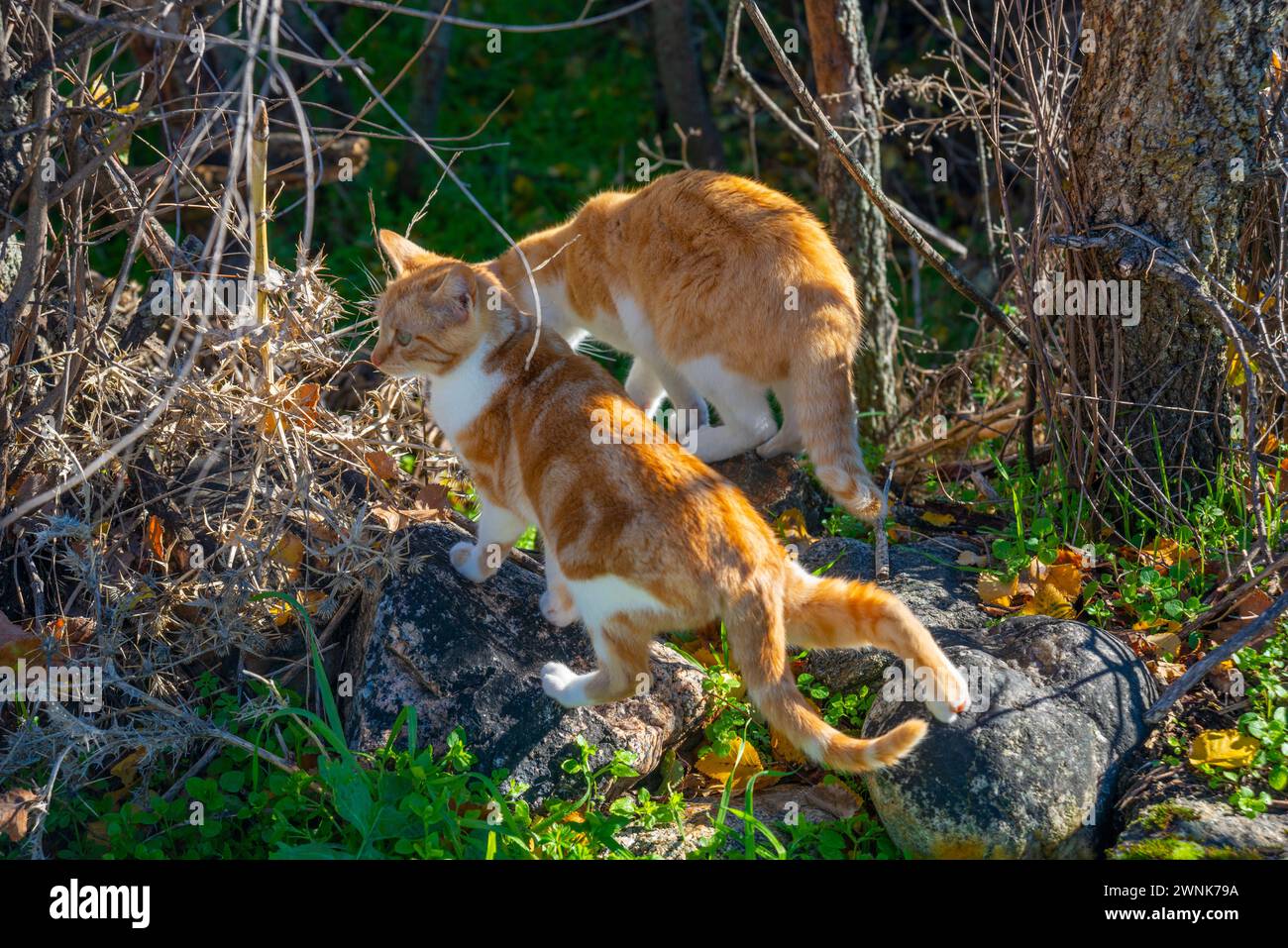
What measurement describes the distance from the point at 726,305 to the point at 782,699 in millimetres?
2067

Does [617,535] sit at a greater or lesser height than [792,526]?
greater

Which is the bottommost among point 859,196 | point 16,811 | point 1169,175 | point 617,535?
point 16,811

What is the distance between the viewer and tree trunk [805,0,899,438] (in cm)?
608

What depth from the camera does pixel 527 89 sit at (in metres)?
9.77

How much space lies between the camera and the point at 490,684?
4020 mm

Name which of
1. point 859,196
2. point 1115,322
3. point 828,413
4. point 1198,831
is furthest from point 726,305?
point 1198,831

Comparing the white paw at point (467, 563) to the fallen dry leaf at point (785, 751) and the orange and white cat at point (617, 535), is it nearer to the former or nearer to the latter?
the orange and white cat at point (617, 535)

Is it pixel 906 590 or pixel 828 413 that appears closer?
pixel 906 590

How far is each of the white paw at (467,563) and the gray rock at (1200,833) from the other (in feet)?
7.56

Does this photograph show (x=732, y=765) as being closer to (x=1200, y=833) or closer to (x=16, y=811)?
(x=1200, y=833)

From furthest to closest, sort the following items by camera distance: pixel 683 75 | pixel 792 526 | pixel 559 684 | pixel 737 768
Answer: pixel 683 75 → pixel 792 526 → pixel 737 768 → pixel 559 684

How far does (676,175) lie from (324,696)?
2930 mm

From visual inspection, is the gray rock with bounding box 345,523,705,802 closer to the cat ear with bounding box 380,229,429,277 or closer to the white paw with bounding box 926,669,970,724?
the white paw with bounding box 926,669,970,724
